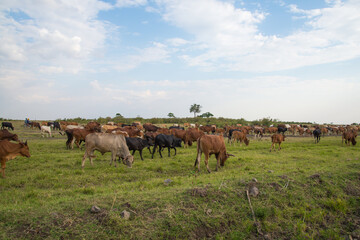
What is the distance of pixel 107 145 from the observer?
454 inches

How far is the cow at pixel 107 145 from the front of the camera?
11.2 metres

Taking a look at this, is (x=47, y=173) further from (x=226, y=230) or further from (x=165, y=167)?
(x=226, y=230)

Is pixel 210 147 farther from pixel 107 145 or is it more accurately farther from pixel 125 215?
pixel 125 215

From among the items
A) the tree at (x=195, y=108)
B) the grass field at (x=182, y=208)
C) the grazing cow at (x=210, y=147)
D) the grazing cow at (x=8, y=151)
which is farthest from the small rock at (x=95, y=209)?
the tree at (x=195, y=108)

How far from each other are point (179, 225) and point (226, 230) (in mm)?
1139

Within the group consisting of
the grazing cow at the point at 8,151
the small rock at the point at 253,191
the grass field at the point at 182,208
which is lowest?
the grass field at the point at 182,208

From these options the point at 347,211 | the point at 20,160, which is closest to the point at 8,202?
the point at 20,160

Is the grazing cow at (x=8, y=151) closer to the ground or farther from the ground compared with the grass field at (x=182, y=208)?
farther from the ground

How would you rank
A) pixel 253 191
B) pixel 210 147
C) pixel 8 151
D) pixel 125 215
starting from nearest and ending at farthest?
pixel 125 215 < pixel 253 191 < pixel 8 151 < pixel 210 147

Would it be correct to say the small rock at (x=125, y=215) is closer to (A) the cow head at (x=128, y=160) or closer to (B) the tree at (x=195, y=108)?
(A) the cow head at (x=128, y=160)

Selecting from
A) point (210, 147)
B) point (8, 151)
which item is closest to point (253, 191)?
point (210, 147)

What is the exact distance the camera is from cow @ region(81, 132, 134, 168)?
11.2m

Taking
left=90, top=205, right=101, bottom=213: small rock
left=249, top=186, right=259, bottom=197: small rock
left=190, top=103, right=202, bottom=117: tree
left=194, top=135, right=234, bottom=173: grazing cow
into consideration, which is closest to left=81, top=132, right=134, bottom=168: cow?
left=194, top=135, right=234, bottom=173: grazing cow

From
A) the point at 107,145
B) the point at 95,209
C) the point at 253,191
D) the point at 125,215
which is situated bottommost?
the point at 125,215
